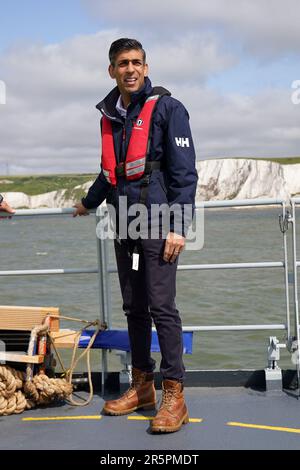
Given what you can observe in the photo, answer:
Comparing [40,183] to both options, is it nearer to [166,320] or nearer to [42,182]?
[42,182]

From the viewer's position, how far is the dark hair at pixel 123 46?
10.1 feet

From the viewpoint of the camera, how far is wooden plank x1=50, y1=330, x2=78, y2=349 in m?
3.62

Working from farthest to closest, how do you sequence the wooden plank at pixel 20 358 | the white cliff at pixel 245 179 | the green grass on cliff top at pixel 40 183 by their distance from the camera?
the green grass on cliff top at pixel 40 183 < the white cliff at pixel 245 179 < the wooden plank at pixel 20 358

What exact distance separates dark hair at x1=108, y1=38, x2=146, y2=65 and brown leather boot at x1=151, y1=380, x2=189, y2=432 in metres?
1.57

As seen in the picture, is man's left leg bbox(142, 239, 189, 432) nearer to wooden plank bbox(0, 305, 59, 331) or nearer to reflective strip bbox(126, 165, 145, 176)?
reflective strip bbox(126, 165, 145, 176)

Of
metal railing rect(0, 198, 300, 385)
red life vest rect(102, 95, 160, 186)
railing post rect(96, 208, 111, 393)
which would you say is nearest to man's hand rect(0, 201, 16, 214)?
metal railing rect(0, 198, 300, 385)

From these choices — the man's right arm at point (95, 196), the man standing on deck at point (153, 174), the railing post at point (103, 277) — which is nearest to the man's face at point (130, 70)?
the man standing on deck at point (153, 174)

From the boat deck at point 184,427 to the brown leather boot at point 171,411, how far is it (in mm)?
35

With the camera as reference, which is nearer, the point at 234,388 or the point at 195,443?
the point at 195,443

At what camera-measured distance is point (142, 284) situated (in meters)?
3.25

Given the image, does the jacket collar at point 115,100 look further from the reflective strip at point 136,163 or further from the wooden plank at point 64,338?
the wooden plank at point 64,338
